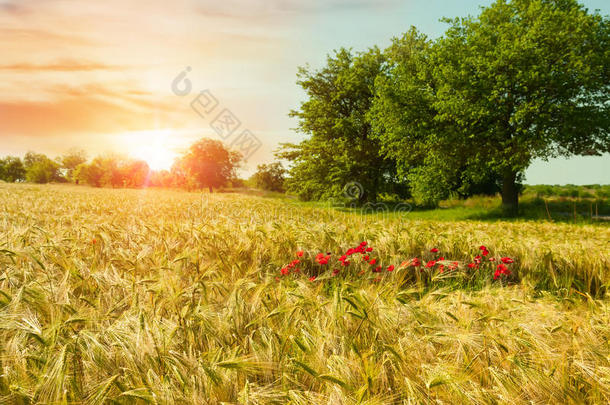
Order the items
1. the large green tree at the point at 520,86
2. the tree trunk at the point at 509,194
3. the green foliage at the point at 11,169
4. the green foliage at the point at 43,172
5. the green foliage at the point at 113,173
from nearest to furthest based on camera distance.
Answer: the large green tree at the point at 520,86
the tree trunk at the point at 509,194
the green foliage at the point at 113,173
the green foliage at the point at 43,172
the green foliage at the point at 11,169

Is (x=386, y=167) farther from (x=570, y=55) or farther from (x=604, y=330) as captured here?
(x=604, y=330)

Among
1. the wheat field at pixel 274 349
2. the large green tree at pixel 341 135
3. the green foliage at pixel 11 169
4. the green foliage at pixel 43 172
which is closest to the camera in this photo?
the wheat field at pixel 274 349

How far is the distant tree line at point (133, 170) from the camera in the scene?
6694 centimetres

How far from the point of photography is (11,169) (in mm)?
112062

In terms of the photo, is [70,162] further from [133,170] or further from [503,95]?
[503,95]

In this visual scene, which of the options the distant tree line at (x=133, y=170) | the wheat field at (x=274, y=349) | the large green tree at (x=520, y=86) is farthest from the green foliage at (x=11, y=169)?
the wheat field at (x=274, y=349)

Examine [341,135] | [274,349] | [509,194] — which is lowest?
[274,349]

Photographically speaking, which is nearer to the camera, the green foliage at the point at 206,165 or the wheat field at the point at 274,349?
the wheat field at the point at 274,349

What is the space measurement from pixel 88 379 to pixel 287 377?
3.63 feet

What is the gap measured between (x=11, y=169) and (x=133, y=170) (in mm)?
53465

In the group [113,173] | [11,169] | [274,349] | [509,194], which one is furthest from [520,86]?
[11,169]

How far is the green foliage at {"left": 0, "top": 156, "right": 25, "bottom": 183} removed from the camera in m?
110

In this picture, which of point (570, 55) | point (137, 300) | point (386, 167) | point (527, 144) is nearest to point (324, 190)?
point (386, 167)

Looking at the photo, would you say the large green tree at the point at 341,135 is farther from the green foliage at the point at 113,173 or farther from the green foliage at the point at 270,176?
the green foliage at the point at 113,173
